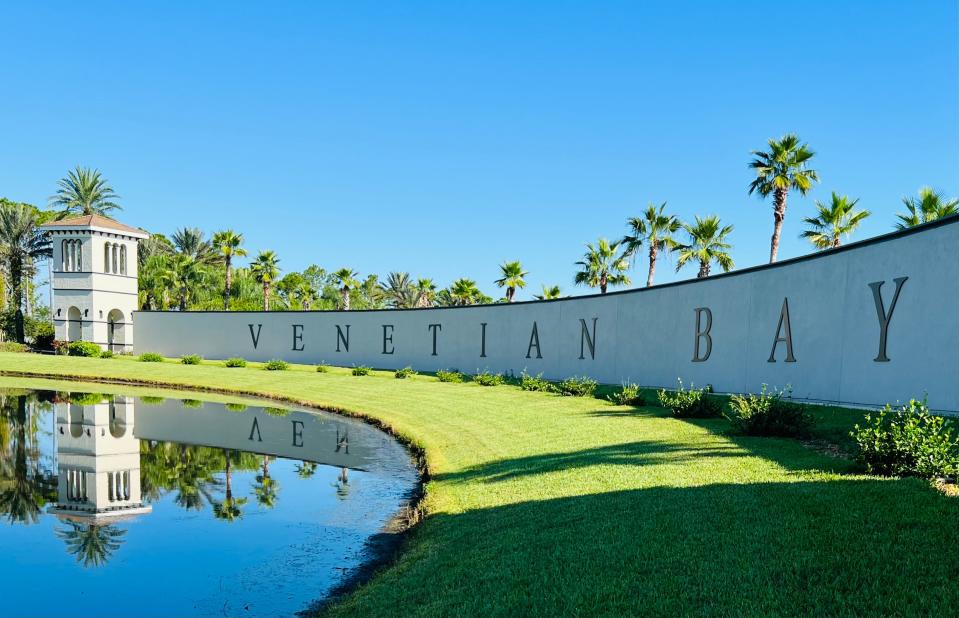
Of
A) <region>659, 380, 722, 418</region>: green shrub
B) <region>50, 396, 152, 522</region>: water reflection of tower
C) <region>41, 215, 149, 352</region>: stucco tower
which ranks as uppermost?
<region>41, 215, 149, 352</region>: stucco tower

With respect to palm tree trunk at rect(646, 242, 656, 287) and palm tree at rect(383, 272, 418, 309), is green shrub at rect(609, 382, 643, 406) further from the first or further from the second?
palm tree at rect(383, 272, 418, 309)

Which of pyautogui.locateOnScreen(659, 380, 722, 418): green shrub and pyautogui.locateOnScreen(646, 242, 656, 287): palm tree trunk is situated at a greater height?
pyautogui.locateOnScreen(646, 242, 656, 287): palm tree trunk

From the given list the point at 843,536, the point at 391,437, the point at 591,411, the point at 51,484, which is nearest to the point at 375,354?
the point at 391,437

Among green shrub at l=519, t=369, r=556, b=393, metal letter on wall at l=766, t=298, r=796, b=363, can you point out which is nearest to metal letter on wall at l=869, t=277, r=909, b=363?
metal letter on wall at l=766, t=298, r=796, b=363

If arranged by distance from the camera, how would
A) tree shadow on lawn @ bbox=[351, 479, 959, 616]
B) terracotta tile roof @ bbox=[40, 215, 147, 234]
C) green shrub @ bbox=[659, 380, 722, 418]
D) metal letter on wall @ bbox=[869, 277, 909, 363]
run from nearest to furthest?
tree shadow on lawn @ bbox=[351, 479, 959, 616]
metal letter on wall @ bbox=[869, 277, 909, 363]
green shrub @ bbox=[659, 380, 722, 418]
terracotta tile roof @ bbox=[40, 215, 147, 234]

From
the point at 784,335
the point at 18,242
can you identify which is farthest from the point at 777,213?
the point at 18,242

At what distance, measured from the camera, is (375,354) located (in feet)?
141

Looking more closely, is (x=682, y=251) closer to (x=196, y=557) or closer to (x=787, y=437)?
(x=787, y=437)

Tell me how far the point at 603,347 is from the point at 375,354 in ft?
64.6

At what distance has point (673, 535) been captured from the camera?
6.98 meters

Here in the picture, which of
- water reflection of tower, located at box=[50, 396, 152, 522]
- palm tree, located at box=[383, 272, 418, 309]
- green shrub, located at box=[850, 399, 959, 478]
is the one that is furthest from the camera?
palm tree, located at box=[383, 272, 418, 309]

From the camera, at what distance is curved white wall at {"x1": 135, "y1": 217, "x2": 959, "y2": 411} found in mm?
12766

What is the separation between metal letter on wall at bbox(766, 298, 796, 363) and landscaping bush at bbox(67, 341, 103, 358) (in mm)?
44793

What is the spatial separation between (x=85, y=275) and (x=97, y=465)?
3924cm
